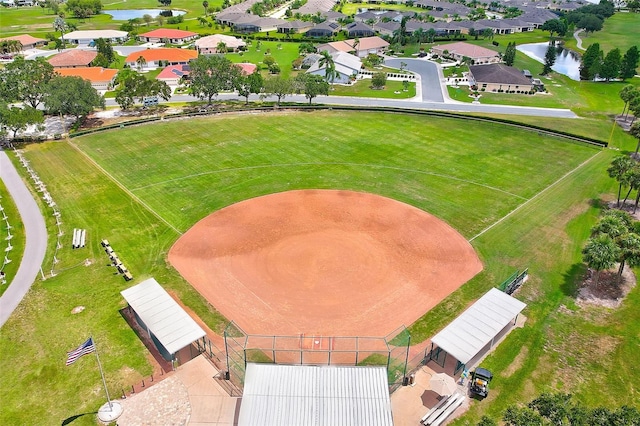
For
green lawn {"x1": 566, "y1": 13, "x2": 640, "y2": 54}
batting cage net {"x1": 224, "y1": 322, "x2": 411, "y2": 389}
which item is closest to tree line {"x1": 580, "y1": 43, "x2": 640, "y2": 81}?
green lawn {"x1": 566, "y1": 13, "x2": 640, "y2": 54}

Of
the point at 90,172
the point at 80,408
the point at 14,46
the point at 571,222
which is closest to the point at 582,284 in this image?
the point at 571,222

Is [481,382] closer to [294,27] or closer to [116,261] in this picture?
[116,261]

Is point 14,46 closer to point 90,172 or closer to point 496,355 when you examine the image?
point 90,172

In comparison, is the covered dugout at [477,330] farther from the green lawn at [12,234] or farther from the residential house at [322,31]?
the residential house at [322,31]

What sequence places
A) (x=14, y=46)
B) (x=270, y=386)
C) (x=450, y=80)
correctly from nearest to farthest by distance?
(x=270, y=386) < (x=450, y=80) < (x=14, y=46)

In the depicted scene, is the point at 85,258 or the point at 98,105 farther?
the point at 98,105

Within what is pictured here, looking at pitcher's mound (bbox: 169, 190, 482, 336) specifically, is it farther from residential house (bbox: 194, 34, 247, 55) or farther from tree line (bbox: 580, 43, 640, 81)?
residential house (bbox: 194, 34, 247, 55)
